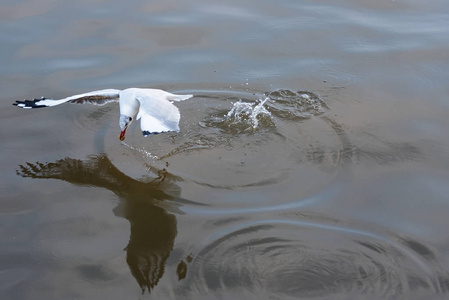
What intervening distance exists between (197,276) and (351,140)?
2.24 metres

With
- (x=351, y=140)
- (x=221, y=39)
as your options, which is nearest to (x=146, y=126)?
(x=351, y=140)

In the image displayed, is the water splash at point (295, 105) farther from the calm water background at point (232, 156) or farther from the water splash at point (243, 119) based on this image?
the water splash at point (243, 119)

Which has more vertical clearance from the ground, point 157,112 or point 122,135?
point 157,112

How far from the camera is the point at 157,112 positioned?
5242mm

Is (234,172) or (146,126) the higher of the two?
(146,126)

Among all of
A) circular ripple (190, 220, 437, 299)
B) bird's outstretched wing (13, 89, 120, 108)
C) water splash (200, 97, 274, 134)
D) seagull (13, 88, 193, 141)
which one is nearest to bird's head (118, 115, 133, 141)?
seagull (13, 88, 193, 141)

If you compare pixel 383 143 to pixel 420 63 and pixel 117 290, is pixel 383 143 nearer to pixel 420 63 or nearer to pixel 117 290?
pixel 420 63

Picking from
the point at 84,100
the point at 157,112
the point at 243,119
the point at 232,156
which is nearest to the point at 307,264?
the point at 232,156

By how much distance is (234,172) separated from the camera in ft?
16.7

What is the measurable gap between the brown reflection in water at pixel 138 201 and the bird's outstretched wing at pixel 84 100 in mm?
641

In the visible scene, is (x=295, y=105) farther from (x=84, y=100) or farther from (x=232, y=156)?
(x=84, y=100)

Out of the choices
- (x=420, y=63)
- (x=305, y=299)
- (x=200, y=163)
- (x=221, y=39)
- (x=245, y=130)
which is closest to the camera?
(x=305, y=299)

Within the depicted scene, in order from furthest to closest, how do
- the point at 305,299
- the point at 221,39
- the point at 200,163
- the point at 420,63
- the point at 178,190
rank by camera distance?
the point at 221,39, the point at 420,63, the point at 200,163, the point at 178,190, the point at 305,299

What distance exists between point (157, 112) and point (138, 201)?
2.84 feet
